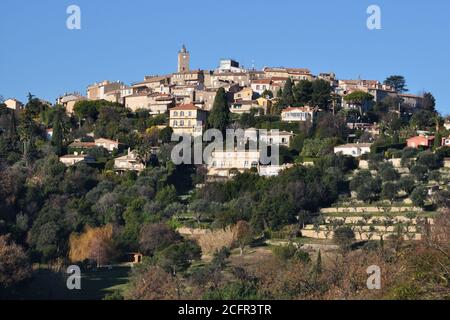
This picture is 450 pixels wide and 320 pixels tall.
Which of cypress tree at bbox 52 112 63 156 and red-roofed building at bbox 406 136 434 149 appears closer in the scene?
red-roofed building at bbox 406 136 434 149

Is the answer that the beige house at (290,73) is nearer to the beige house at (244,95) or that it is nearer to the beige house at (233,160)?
the beige house at (244,95)

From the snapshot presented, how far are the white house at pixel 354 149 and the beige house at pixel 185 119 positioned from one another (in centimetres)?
1039

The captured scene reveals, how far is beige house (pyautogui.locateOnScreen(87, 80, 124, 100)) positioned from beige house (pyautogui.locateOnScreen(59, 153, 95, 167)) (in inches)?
838

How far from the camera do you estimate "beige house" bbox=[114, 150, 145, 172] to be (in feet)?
177

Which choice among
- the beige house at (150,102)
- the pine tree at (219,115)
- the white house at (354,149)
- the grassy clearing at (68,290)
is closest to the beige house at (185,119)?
the pine tree at (219,115)

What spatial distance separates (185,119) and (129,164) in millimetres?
9152

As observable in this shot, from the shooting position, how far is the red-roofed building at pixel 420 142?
5353cm

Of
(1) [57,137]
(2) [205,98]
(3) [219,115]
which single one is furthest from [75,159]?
(2) [205,98]

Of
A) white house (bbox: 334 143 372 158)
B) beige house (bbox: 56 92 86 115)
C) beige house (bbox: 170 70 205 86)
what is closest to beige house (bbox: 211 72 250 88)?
beige house (bbox: 170 70 205 86)

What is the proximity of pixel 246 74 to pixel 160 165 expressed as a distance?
84.3ft

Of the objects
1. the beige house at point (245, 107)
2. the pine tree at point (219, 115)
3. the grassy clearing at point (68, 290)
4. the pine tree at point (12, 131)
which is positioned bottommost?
the grassy clearing at point (68, 290)

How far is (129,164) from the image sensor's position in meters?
54.3

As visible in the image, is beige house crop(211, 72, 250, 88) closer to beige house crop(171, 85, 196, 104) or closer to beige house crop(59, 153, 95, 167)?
beige house crop(171, 85, 196, 104)

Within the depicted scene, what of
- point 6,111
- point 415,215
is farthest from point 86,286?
point 6,111
